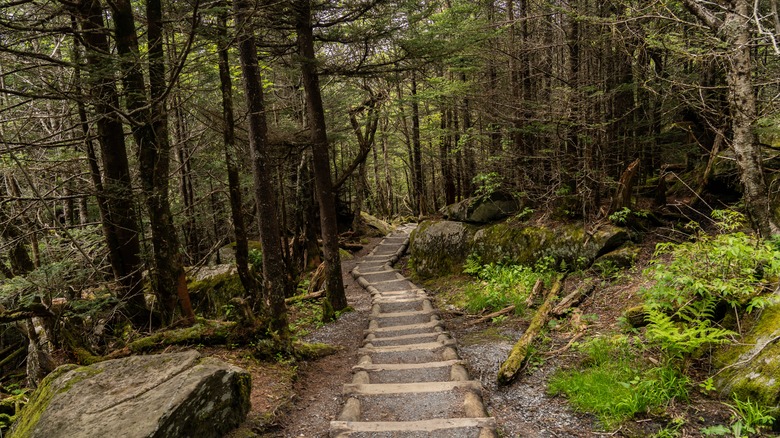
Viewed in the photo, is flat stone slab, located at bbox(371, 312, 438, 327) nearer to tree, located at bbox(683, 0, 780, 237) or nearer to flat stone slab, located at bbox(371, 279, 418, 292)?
flat stone slab, located at bbox(371, 279, 418, 292)

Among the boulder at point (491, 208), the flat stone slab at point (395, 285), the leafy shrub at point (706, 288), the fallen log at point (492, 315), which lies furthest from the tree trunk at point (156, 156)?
the boulder at point (491, 208)

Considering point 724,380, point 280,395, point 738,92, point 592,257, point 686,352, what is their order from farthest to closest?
point 592,257 < point 738,92 < point 280,395 < point 686,352 < point 724,380

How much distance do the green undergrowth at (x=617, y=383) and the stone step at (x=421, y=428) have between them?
1256mm

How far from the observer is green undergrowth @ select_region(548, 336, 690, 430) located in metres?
4.07

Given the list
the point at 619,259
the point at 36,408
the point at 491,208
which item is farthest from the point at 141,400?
the point at 491,208

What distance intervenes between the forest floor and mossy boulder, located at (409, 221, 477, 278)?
352 centimetres

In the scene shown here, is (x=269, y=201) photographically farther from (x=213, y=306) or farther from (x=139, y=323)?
(x=213, y=306)

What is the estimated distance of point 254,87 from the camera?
625cm

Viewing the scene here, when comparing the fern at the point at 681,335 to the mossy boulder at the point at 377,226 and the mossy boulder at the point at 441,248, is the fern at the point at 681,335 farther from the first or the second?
the mossy boulder at the point at 377,226

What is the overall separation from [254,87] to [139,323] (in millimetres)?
4359

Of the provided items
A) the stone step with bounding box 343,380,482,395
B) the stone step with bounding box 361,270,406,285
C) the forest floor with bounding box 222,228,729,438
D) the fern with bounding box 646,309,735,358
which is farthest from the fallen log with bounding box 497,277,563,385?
the stone step with bounding box 361,270,406,285

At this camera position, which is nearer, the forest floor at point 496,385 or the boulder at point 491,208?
the forest floor at point 496,385

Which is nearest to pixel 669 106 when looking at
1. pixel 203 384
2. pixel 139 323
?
pixel 203 384

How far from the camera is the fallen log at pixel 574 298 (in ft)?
23.5
